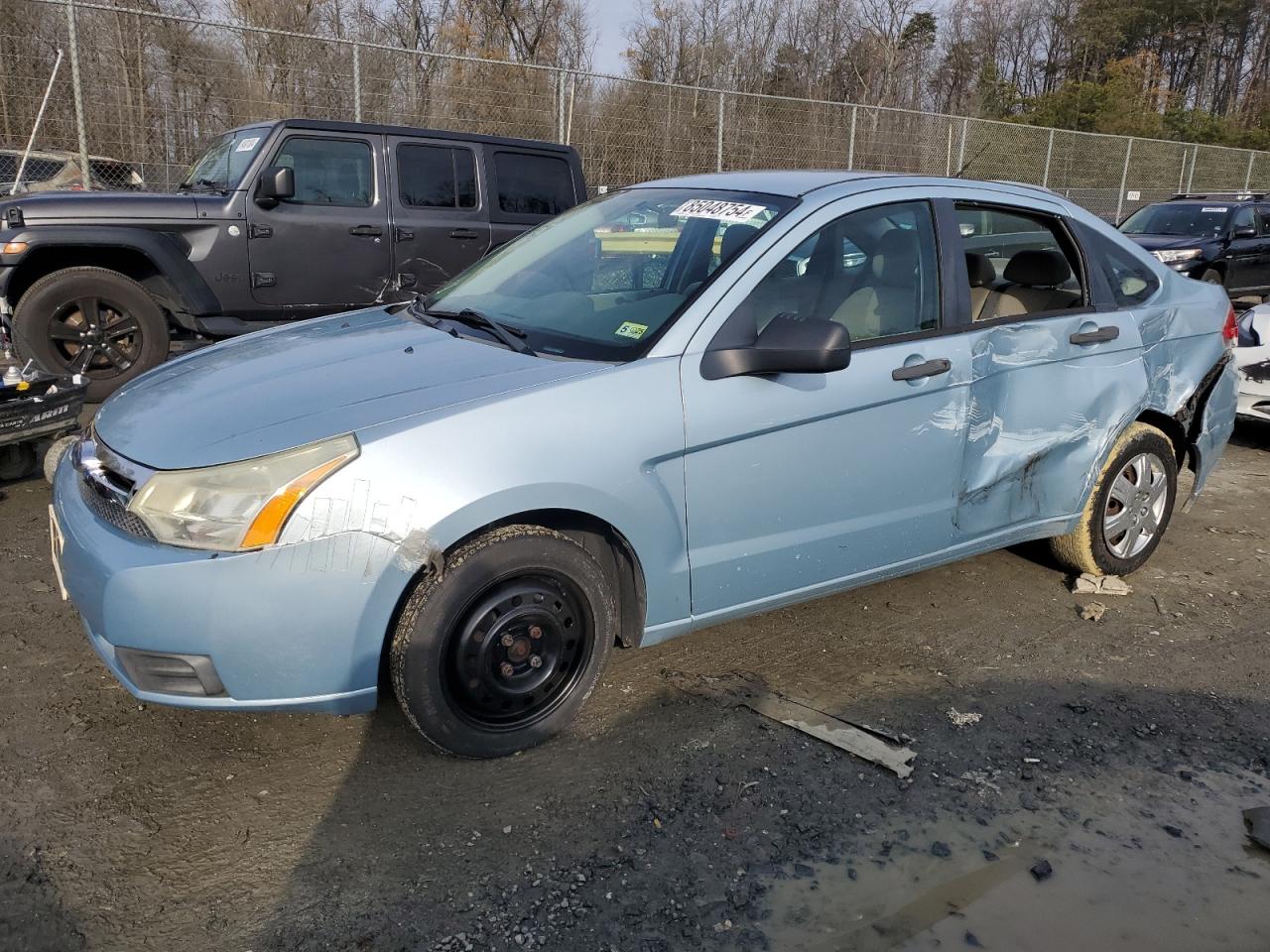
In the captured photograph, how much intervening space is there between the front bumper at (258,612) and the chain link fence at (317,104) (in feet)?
22.6

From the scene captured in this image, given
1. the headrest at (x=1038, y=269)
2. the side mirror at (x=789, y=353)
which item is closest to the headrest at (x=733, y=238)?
the side mirror at (x=789, y=353)

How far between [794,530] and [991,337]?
1.12 m

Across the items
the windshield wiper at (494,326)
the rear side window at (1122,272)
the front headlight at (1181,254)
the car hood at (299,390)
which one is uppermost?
the rear side window at (1122,272)

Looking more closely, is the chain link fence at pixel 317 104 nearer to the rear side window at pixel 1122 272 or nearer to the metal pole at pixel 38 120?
the metal pole at pixel 38 120

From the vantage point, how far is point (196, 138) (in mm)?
10938

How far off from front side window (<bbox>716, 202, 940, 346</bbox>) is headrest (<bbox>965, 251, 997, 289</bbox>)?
1.18 ft

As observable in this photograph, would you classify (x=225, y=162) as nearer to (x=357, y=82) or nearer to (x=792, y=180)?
(x=357, y=82)

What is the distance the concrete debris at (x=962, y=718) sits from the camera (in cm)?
336

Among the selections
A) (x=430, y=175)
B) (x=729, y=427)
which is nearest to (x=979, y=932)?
(x=729, y=427)

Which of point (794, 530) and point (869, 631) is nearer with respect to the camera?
point (794, 530)

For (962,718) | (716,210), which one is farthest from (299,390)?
(962,718)

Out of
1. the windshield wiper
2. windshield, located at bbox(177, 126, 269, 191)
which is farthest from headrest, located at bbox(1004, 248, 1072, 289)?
windshield, located at bbox(177, 126, 269, 191)

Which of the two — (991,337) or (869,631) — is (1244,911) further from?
(991,337)

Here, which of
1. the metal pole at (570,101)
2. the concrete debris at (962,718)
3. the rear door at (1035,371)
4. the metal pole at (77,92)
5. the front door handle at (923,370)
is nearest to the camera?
the concrete debris at (962,718)
